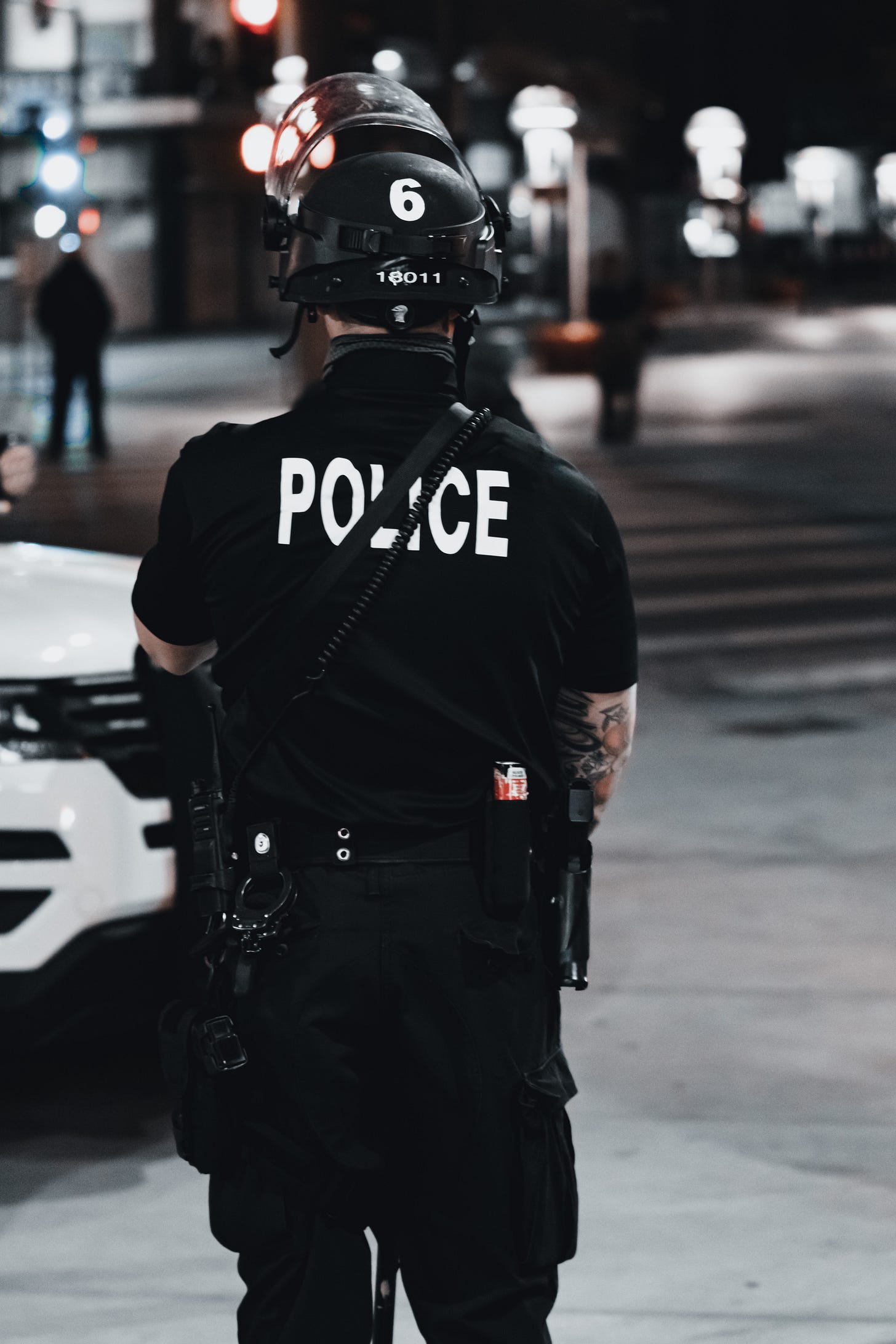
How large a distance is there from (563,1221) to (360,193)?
4.27 feet

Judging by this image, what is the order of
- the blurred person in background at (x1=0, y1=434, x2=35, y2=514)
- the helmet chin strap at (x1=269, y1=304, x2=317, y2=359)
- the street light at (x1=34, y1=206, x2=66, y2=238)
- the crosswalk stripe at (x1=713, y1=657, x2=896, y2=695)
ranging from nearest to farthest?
the helmet chin strap at (x1=269, y1=304, x2=317, y2=359)
the blurred person in background at (x1=0, y1=434, x2=35, y2=514)
the crosswalk stripe at (x1=713, y1=657, x2=896, y2=695)
the street light at (x1=34, y1=206, x2=66, y2=238)

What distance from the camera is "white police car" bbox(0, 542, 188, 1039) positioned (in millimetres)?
4184

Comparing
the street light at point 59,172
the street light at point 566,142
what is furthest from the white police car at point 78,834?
the street light at point 566,142

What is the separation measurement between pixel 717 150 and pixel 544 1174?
190 feet

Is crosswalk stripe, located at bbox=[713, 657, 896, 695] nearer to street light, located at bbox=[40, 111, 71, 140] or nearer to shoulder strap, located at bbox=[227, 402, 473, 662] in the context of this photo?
shoulder strap, located at bbox=[227, 402, 473, 662]

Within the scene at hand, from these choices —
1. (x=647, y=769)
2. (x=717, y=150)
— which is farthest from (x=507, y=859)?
(x=717, y=150)

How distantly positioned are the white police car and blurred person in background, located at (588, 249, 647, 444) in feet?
53.7

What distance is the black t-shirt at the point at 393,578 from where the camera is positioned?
250 cm

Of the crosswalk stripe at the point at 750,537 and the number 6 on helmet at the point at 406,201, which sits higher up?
the number 6 on helmet at the point at 406,201

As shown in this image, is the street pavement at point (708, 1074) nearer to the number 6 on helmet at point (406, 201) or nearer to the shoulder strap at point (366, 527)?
the shoulder strap at point (366, 527)

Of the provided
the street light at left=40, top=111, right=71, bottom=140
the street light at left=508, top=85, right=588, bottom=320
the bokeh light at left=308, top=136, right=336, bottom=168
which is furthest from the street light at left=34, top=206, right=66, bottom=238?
the bokeh light at left=308, top=136, right=336, bottom=168

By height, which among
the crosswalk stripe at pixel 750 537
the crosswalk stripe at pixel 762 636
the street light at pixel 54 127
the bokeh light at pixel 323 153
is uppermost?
the street light at pixel 54 127

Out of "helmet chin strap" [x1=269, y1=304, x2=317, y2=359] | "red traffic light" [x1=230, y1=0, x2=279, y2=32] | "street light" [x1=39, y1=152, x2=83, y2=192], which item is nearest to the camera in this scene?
"helmet chin strap" [x1=269, y1=304, x2=317, y2=359]

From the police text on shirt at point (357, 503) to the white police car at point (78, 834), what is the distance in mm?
1844
